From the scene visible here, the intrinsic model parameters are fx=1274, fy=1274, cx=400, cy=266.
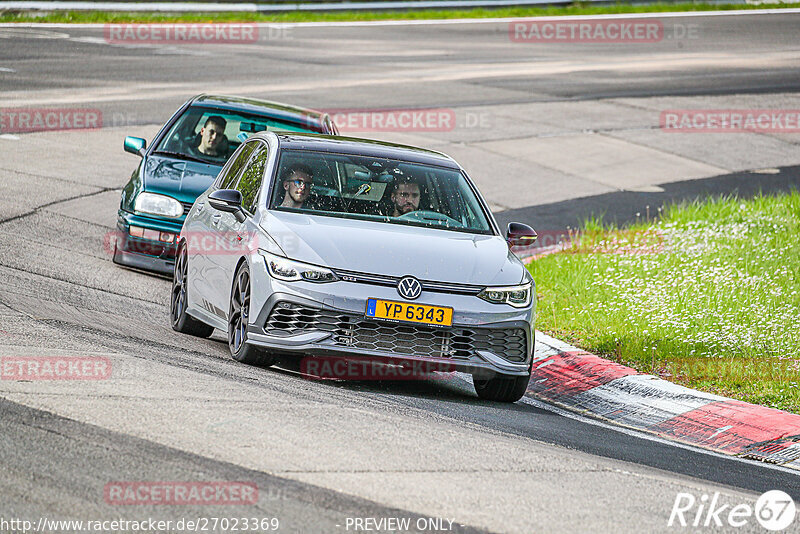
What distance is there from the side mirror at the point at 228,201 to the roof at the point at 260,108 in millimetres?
3954

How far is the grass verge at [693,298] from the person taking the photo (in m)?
9.61

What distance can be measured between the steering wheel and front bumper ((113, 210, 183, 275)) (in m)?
3.44

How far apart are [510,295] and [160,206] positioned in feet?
15.2

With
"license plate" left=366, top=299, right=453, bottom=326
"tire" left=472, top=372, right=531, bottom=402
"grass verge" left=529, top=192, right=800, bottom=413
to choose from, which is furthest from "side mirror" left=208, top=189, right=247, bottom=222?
"grass verge" left=529, top=192, right=800, bottom=413

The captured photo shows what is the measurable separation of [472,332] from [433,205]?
1.41 metres

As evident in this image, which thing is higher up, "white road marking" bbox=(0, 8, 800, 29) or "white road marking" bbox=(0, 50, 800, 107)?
"white road marking" bbox=(0, 8, 800, 29)

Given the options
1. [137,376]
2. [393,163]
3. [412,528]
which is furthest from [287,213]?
[412,528]

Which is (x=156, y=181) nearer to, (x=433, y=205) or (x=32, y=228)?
(x=32, y=228)

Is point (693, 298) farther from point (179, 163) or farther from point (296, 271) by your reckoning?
point (179, 163)

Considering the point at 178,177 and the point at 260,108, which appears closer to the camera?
the point at 178,177

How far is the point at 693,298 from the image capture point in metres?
11.2

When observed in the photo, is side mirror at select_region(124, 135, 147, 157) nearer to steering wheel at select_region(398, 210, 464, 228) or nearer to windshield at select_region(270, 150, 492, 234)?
windshield at select_region(270, 150, 492, 234)

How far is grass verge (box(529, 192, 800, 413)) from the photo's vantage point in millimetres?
9609

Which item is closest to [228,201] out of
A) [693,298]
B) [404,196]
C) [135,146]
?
[404,196]
